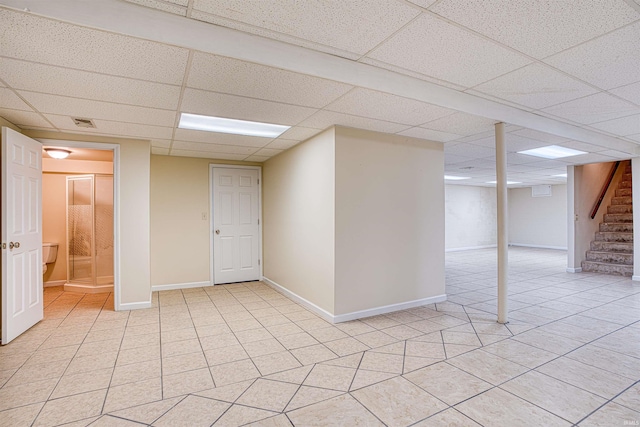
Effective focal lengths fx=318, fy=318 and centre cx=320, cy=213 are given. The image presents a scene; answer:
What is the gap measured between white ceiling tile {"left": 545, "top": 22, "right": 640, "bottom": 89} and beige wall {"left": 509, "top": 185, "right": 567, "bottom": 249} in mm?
10018

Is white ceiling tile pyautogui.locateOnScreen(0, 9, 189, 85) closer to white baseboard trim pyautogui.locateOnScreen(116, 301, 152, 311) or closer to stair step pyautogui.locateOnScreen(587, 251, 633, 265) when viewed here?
white baseboard trim pyautogui.locateOnScreen(116, 301, 152, 311)

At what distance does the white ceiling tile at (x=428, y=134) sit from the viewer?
3988 mm

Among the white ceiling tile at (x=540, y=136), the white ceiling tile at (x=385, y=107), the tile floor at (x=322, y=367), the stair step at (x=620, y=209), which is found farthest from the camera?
the stair step at (x=620, y=209)

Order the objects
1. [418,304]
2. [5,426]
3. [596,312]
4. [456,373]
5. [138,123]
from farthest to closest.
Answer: [418,304] < [596,312] < [138,123] < [456,373] < [5,426]

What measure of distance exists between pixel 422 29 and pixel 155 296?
5.12m

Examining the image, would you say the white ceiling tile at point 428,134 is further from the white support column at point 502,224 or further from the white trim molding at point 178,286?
the white trim molding at point 178,286

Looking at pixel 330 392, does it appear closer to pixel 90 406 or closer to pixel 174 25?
pixel 90 406

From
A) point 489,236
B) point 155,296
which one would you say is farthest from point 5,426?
point 489,236

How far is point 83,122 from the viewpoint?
3584mm

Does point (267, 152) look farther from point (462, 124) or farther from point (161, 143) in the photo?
point (462, 124)

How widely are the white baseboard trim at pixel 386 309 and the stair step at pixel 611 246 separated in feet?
17.2

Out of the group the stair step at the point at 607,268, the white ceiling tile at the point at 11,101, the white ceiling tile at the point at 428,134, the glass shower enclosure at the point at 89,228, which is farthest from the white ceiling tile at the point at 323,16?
the stair step at the point at 607,268

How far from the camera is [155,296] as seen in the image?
5.07m

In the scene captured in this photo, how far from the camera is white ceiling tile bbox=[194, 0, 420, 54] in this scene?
179cm
